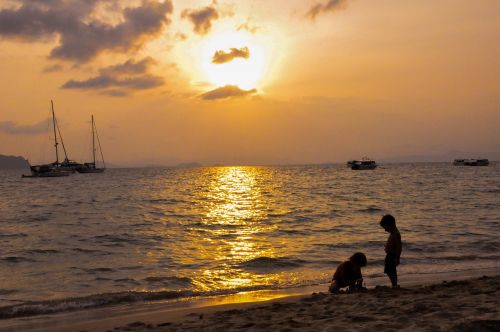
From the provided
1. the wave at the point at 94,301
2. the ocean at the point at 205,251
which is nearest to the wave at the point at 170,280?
the ocean at the point at 205,251

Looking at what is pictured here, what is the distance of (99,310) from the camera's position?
12289mm

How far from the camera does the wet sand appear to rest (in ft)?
26.9

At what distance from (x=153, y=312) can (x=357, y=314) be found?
5.00 m

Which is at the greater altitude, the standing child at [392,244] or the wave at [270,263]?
the standing child at [392,244]

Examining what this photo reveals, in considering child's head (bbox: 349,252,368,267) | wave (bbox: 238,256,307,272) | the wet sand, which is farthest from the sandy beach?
wave (bbox: 238,256,307,272)

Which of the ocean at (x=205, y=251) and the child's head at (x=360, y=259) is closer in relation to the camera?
the child's head at (x=360, y=259)

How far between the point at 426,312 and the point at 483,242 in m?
15.2

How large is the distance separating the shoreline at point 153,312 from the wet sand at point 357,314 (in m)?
0.03

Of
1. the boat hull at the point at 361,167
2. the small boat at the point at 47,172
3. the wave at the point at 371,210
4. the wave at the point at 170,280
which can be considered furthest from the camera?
the boat hull at the point at 361,167

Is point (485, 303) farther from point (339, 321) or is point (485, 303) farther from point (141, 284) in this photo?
point (141, 284)

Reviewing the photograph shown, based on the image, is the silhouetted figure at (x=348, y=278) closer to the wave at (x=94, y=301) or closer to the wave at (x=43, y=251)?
the wave at (x=94, y=301)

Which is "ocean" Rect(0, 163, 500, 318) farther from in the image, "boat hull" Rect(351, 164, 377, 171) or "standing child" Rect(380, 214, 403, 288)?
"boat hull" Rect(351, 164, 377, 171)

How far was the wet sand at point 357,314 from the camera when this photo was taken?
8.20m

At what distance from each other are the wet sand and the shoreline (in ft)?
0.10
